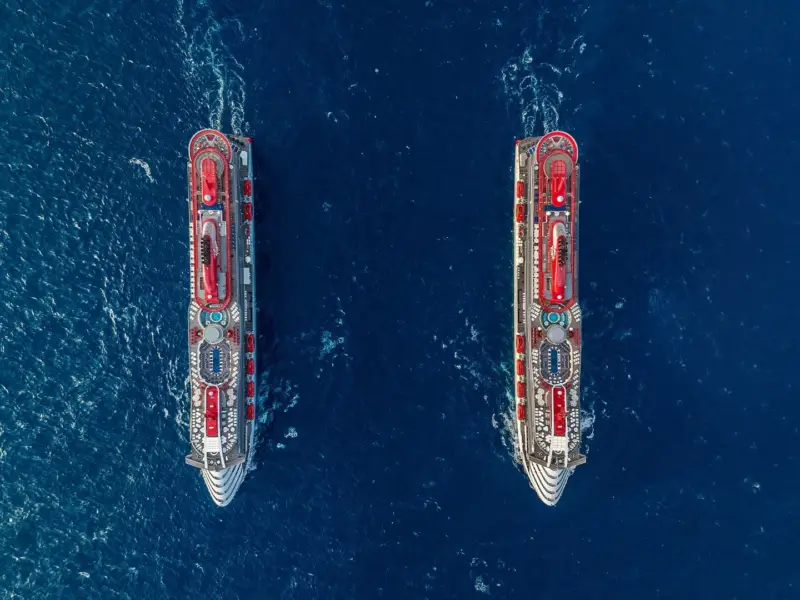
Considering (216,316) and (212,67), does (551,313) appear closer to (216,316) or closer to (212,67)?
(216,316)

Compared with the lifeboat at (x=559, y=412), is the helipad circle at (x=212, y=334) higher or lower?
higher

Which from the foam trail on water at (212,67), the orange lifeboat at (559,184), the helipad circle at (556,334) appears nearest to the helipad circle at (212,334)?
the foam trail on water at (212,67)

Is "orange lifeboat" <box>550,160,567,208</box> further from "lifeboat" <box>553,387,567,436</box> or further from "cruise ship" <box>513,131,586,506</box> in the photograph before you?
"lifeboat" <box>553,387,567,436</box>

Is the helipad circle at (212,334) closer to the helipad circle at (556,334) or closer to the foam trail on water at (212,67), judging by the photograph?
the foam trail on water at (212,67)

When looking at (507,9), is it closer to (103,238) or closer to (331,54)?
(331,54)

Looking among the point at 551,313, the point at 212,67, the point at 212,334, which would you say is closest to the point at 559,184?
the point at 551,313

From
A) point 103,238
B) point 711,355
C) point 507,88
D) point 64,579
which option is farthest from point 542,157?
point 64,579
